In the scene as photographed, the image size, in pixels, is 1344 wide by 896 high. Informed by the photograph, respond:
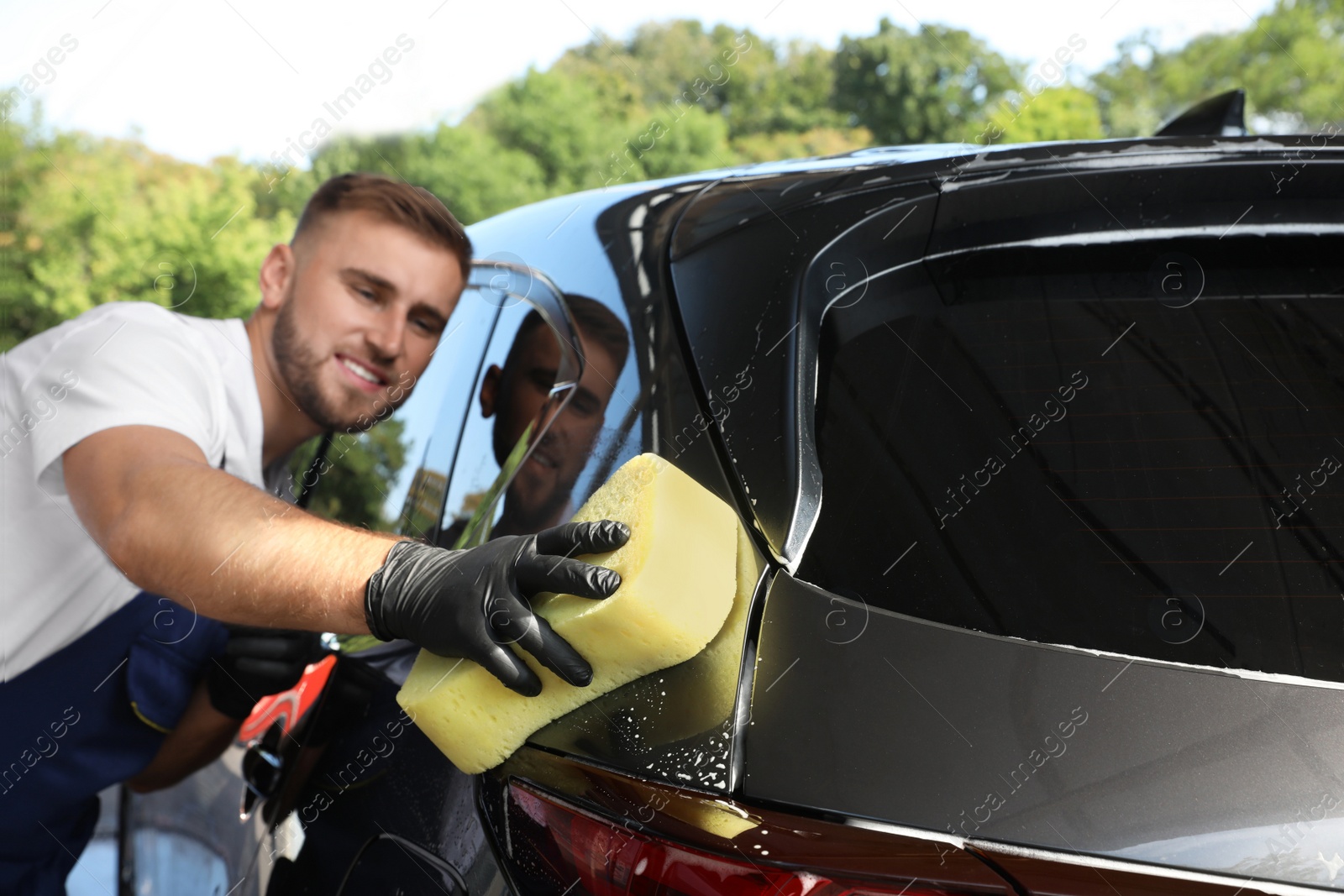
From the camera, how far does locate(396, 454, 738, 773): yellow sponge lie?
3.00ft

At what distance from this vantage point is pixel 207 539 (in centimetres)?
127

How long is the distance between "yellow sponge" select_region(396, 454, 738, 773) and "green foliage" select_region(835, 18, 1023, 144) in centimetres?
3231

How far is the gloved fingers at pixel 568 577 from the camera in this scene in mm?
946

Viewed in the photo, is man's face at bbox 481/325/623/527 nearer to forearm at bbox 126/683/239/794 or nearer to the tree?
forearm at bbox 126/683/239/794

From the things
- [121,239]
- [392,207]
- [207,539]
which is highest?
[392,207]

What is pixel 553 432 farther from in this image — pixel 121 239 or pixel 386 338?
pixel 121 239

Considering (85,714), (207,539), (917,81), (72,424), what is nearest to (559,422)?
(207,539)

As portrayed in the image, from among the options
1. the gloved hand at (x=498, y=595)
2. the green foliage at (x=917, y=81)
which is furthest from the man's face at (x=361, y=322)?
the green foliage at (x=917, y=81)

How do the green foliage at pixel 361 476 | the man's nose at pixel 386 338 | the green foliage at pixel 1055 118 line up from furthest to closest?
1. the green foliage at pixel 1055 118
2. the man's nose at pixel 386 338
3. the green foliage at pixel 361 476

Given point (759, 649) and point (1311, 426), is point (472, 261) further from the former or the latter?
point (1311, 426)

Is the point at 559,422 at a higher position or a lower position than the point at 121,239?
higher

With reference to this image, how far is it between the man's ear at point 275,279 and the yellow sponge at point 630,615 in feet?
5.20

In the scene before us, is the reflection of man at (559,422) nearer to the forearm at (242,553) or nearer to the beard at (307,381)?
the forearm at (242,553)

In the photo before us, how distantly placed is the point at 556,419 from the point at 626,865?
58cm
